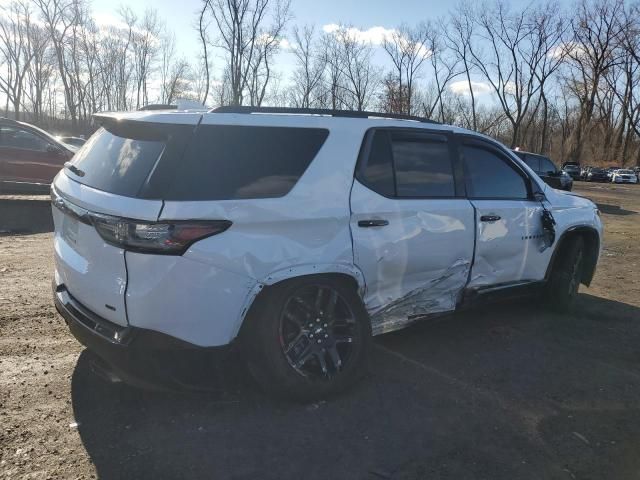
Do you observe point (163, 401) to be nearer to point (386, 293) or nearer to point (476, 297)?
point (386, 293)

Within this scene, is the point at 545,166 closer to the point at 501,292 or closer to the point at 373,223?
the point at 501,292

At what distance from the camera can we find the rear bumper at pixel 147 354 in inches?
114

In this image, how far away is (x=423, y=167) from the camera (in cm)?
402

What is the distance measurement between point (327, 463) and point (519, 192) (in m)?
3.08

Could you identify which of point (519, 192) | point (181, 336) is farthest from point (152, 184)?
point (519, 192)

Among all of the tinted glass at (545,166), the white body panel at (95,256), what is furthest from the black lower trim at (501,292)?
the tinted glass at (545,166)

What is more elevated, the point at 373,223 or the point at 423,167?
the point at 423,167

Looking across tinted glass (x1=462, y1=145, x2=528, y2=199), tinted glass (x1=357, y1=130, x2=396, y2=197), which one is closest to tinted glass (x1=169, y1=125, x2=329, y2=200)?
tinted glass (x1=357, y1=130, x2=396, y2=197)

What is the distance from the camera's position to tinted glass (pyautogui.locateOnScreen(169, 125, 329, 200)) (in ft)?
9.61

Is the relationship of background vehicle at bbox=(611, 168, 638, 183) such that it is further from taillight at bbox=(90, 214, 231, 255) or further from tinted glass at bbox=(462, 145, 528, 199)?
taillight at bbox=(90, 214, 231, 255)

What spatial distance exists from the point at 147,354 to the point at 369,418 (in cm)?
133

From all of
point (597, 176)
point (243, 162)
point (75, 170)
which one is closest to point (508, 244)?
point (243, 162)

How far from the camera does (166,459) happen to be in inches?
109

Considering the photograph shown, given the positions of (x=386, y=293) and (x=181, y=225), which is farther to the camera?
(x=386, y=293)
